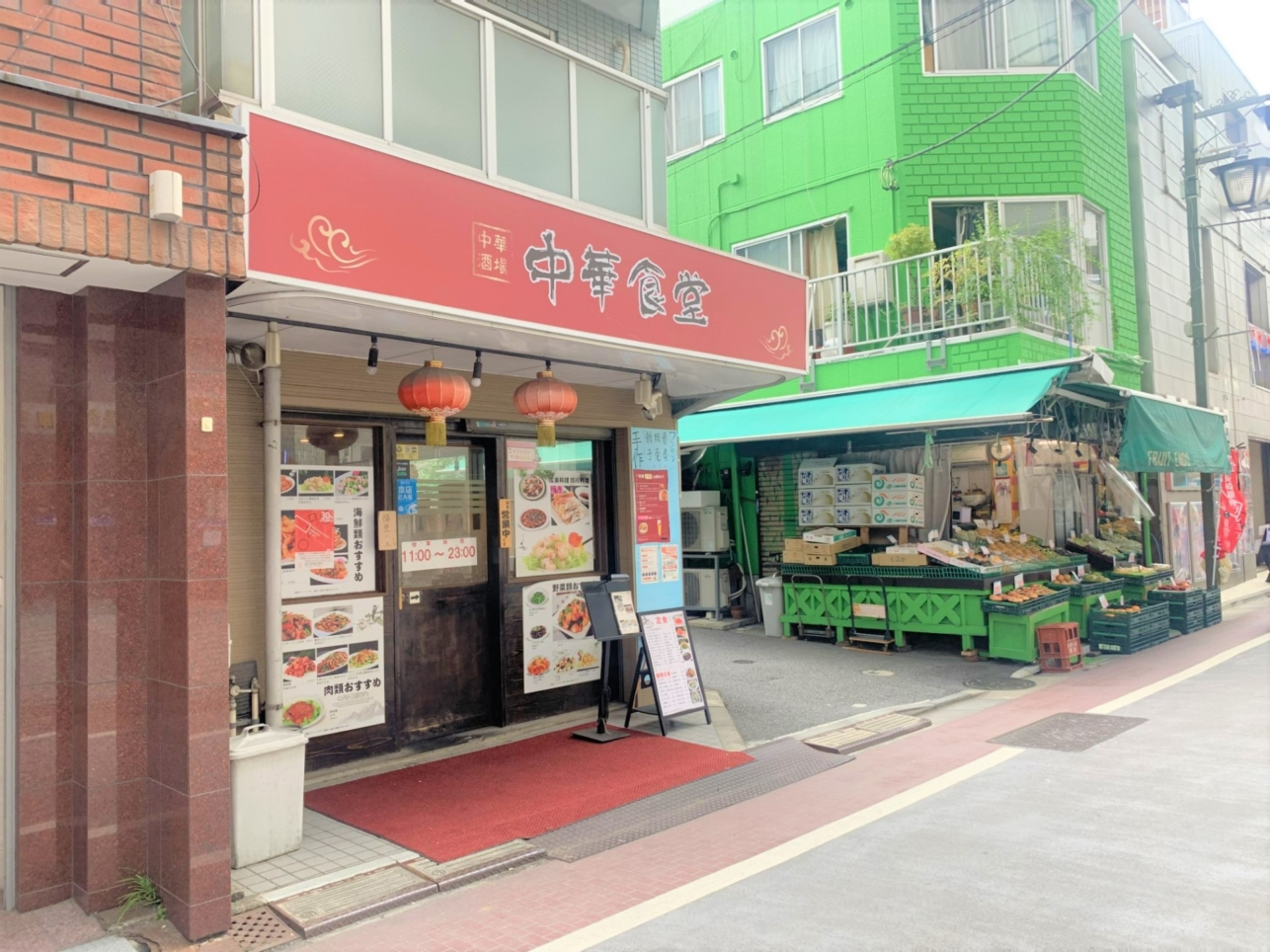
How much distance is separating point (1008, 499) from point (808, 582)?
328 cm

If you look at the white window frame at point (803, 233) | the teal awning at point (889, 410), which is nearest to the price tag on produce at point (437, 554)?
the teal awning at point (889, 410)

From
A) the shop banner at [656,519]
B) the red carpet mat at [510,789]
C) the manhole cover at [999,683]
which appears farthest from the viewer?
the manhole cover at [999,683]

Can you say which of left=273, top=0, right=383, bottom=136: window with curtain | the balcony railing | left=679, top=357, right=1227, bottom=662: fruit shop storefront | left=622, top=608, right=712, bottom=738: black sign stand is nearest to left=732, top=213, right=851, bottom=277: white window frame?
the balcony railing

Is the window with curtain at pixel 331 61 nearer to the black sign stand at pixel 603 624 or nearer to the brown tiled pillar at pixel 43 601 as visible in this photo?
the brown tiled pillar at pixel 43 601

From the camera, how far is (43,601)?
4715 millimetres

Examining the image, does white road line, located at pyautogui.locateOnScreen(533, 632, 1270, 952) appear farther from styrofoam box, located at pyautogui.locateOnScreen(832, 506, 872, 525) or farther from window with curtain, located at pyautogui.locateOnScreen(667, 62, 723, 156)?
window with curtain, located at pyautogui.locateOnScreen(667, 62, 723, 156)

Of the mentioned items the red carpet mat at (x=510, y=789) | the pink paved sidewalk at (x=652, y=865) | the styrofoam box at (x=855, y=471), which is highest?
the styrofoam box at (x=855, y=471)

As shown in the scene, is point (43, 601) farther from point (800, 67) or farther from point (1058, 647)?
point (800, 67)

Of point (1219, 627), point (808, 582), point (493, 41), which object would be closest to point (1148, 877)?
point (493, 41)

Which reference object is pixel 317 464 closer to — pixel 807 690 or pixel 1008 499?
pixel 807 690

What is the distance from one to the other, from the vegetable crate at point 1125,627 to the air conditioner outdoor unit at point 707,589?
18.4 ft

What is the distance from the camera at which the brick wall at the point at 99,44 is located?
429cm

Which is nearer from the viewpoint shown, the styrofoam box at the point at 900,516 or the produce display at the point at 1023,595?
the produce display at the point at 1023,595

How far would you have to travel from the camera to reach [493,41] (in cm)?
672
